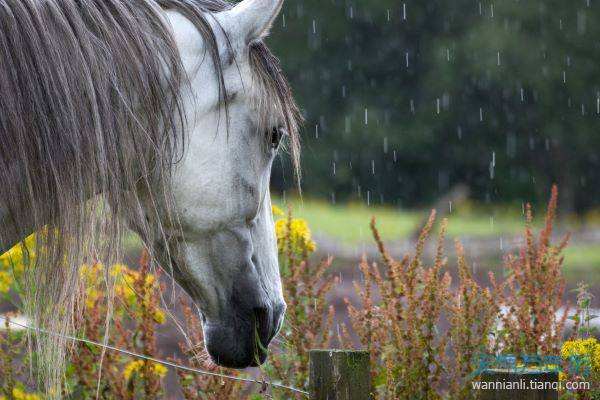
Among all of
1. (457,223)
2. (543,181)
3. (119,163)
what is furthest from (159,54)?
(543,181)

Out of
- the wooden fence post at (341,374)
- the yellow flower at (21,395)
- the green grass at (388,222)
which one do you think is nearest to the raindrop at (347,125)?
the green grass at (388,222)

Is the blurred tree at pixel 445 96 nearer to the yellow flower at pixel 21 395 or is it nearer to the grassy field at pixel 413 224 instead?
the grassy field at pixel 413 224

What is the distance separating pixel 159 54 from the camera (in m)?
2.21

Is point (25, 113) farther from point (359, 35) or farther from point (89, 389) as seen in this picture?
point (359, 35)

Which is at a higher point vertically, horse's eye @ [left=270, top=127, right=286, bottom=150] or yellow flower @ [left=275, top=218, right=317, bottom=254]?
horse's eye @ [left=270, top=127, right=286, bottom=150]

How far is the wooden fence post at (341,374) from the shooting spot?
8.67ft

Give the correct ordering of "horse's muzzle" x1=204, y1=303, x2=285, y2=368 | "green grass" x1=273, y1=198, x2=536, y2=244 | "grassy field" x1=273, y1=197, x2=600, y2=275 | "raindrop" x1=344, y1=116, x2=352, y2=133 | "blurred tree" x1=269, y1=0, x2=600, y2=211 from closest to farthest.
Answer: "horse's muzzle" x1=204, y1=303, x2=285, y2=368 < "grassy field" x1=273, y1=197, x2=600, y2=275 < "green grass" x1=273, y1=198, x2=536, y2=244 < "blurred tree" x1=269, y1=0, x2=600, y2=211 < "raindrop" x1=344, y1=116, x2=352, y2=133

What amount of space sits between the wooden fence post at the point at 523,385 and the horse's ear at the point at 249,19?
1.15 m

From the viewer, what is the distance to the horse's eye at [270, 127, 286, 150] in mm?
2439

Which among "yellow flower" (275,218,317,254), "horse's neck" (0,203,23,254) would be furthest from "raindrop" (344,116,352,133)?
"horse's neck" (0,203,23,254)

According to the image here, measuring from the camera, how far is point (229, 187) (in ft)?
7.58

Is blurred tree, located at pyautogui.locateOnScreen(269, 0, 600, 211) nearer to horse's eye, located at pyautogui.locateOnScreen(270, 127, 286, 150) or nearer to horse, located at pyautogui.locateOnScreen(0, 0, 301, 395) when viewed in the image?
horse's eye, located at pyautogui.locateOnScreen(270, 127, 286, 150)

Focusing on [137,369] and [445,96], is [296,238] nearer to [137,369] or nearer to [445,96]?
[137,369]

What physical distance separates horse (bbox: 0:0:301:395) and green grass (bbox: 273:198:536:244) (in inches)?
516
